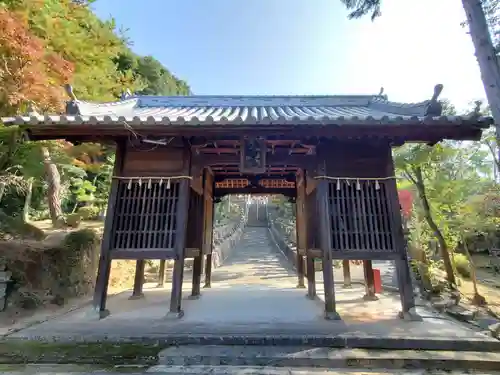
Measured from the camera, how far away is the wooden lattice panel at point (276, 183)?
9.69m

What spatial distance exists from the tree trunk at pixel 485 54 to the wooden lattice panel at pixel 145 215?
559cm

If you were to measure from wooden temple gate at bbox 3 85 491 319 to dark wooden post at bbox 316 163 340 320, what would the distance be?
0.06ft

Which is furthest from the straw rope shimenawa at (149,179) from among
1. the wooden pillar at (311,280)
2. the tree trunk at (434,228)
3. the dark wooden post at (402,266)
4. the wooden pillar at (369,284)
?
the tree trunk at (434,228)

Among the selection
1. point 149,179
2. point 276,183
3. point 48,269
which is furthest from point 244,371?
point 276,183

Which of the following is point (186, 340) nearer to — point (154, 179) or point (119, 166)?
point (154, 179)

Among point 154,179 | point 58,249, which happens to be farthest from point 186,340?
point 58,249

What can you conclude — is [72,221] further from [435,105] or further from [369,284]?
[435,105]

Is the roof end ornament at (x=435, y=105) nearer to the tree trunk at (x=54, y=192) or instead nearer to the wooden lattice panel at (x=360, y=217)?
the wooden lattice panel at (x=360, y=217)

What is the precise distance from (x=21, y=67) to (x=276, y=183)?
738cm

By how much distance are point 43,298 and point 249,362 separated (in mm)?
5823

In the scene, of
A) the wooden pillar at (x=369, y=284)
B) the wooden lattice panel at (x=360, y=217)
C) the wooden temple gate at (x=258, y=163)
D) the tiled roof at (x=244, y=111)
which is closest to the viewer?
the tiled roof at (x=244, y=111)

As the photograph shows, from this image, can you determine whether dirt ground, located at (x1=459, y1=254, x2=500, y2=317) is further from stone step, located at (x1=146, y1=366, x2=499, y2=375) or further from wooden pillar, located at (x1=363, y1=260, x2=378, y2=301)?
stone step, located at (x1=146, y1=366, x2=499, y2=375)

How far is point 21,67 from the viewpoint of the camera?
19.9 feet

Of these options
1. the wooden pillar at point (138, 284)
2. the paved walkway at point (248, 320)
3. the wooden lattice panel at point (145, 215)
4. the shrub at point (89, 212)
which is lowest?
the paved walkway at point (248, 320)
